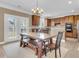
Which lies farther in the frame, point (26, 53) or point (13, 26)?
point (13, 26)

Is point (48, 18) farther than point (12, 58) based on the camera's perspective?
Yes

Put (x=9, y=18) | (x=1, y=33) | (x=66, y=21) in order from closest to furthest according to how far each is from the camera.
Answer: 1. (x=1, y=33)
2. (x=9, y=18)
3. (x=66, y=21)

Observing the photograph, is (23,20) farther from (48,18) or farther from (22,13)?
(48,18)

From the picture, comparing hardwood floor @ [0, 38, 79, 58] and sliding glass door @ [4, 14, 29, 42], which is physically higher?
sliding glass door @ [4, 14, 29, 42]

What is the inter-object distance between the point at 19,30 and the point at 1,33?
168 cm

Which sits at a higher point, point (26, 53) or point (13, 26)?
point (13, 26)

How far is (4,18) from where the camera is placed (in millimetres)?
5203

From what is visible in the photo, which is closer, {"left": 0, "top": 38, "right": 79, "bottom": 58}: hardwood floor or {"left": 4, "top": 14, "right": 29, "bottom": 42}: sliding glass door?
{"left": 0, "top": 38, "right": 79, "bottom": 58}: hardwood floor

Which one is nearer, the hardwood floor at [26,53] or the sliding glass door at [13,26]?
the hardwood floor at [26,53]

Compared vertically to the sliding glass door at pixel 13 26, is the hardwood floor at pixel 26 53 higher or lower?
lower

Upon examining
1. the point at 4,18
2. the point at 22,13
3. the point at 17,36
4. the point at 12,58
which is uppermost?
the point at 22,13

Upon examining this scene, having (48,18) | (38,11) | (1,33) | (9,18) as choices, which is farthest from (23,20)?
(48,18)

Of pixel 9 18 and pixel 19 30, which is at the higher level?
pixel 9 18

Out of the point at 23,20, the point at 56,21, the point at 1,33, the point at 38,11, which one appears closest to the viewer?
the point at 38,11
